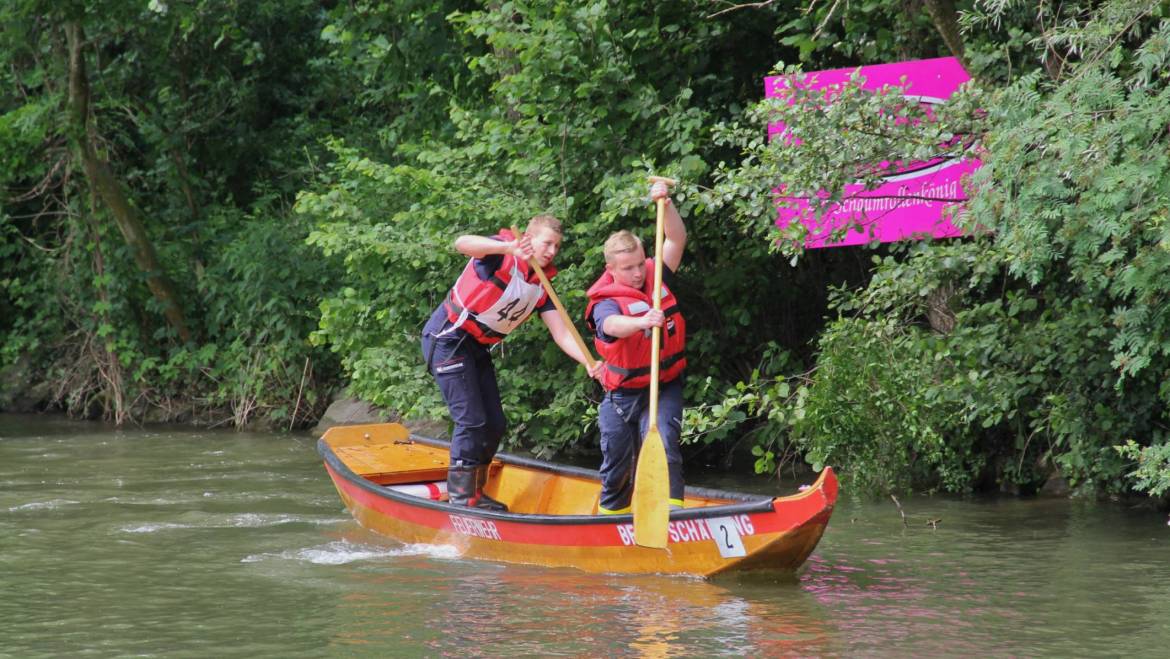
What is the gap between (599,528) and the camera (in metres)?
7.16

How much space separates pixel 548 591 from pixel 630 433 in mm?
931

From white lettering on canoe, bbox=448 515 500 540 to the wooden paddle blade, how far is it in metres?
1.06

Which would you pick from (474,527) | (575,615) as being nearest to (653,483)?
(575,615)

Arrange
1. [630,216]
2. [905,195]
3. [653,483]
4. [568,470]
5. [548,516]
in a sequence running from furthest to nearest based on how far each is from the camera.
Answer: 1. [630,216]
2. [905,195]
3. [568,470]
4. [548,516]
5. [653,483]

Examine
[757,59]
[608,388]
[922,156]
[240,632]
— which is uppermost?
[757,59]

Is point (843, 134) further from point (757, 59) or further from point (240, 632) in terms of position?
point (240, 632)

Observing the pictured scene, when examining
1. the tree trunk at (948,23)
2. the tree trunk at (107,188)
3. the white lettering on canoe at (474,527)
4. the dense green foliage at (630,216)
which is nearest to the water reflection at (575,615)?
the white lettering on canoe at (474,527)

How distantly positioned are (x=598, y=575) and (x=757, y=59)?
560 centimetres

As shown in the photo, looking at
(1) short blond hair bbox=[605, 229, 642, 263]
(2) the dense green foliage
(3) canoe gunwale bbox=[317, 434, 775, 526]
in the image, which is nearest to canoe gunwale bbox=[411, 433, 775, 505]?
(3) canoe gunwale bbox=[317, 434, 775, 526]

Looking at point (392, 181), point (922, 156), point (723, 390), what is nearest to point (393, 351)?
point (392, 181)

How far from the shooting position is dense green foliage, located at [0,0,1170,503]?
7.71 m

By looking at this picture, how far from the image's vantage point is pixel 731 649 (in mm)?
5832

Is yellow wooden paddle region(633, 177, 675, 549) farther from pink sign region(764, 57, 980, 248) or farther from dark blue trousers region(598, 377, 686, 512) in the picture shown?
pink sign region(764, 57, 980, 248)

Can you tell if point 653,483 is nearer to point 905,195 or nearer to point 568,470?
point 568,470
